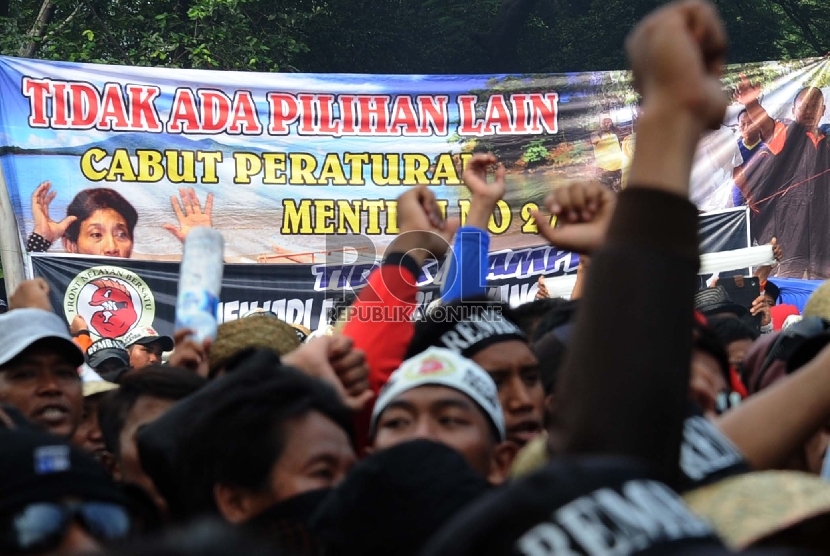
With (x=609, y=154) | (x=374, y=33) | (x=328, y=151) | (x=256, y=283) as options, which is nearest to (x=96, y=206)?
(x=256, y=283)

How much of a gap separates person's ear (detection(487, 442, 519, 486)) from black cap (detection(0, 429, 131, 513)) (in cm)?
102

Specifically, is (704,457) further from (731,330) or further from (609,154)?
(609,154)

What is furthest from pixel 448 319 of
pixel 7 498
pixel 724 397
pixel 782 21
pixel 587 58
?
pixel 782 21

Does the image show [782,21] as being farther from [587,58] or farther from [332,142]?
[332,142]

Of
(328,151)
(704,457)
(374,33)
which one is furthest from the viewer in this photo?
(374,33)

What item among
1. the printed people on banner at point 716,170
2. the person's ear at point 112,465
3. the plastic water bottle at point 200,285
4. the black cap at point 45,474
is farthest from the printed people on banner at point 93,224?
the black cap at point 45,474

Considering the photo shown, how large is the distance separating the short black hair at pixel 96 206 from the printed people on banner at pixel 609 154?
385 cm

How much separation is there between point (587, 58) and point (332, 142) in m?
8.30

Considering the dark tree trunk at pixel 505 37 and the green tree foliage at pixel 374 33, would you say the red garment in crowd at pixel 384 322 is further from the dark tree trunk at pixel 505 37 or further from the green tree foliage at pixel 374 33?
the dark tree trunk at pixel 505 37

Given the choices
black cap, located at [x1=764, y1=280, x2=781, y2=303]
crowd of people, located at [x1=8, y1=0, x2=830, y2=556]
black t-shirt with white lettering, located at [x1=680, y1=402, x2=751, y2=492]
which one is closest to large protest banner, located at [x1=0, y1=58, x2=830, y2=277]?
black cap, located at [x1=764, y1=280, x2=781, y2=303]

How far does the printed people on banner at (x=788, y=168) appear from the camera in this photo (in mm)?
10328

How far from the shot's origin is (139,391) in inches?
123

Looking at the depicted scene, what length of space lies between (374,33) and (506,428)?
1476cm

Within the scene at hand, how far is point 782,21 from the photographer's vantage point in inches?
765
